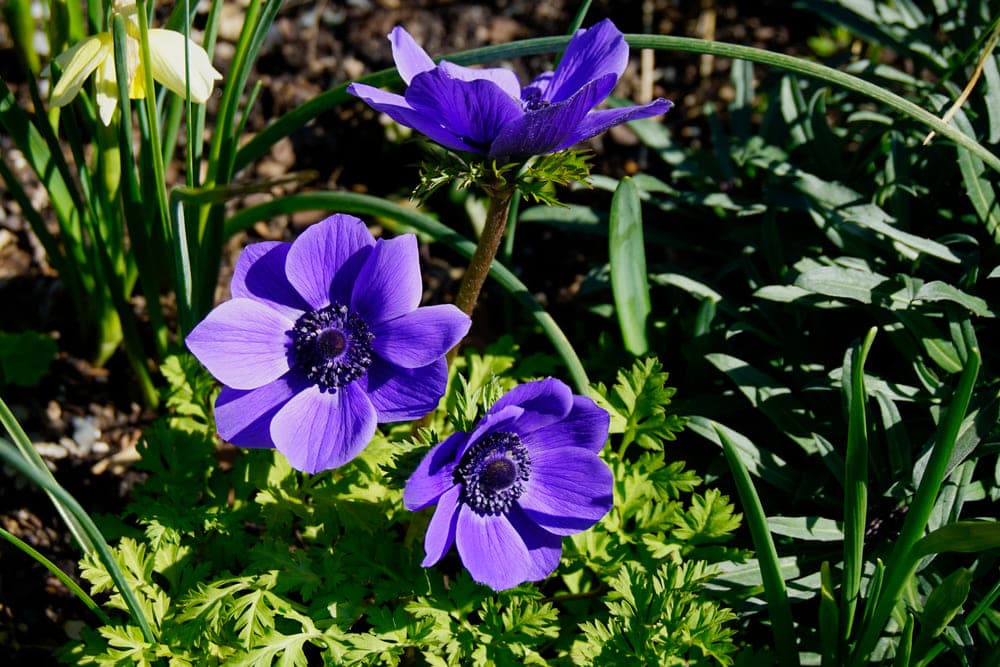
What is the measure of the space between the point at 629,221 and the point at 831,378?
0.57 metres

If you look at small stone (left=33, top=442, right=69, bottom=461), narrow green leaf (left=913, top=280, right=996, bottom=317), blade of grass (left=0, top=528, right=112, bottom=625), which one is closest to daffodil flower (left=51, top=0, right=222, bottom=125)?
blade of grass (left=0, top=528, right=112, bottom=625)

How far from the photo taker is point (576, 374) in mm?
1779

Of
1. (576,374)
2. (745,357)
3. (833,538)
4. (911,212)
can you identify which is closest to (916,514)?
(833,538)

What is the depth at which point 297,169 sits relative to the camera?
2791 millimetres

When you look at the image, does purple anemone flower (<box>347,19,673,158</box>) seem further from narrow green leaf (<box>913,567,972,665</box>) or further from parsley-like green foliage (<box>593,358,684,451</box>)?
narrow green leaf (<box>913,567,972,665</box>)

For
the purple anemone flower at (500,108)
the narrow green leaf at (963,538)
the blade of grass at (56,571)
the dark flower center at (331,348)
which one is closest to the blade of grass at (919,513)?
the narrow green leaf at (963,538)

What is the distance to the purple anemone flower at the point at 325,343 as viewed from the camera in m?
1.39

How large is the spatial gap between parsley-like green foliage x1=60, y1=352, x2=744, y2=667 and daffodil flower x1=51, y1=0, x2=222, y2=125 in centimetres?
55

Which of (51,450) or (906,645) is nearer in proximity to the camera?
(906,645)

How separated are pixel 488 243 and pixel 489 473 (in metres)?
0.39

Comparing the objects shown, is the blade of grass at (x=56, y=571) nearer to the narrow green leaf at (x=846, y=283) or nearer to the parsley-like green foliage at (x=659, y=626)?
the parsley-like green foliage at (x=659, y=626)

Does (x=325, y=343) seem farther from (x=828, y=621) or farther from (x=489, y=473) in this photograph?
(x=828, y=621)

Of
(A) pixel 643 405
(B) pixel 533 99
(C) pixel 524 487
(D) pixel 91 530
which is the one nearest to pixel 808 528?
(A) pixel 643 405

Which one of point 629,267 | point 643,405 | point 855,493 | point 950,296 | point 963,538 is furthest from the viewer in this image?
point 629,267
